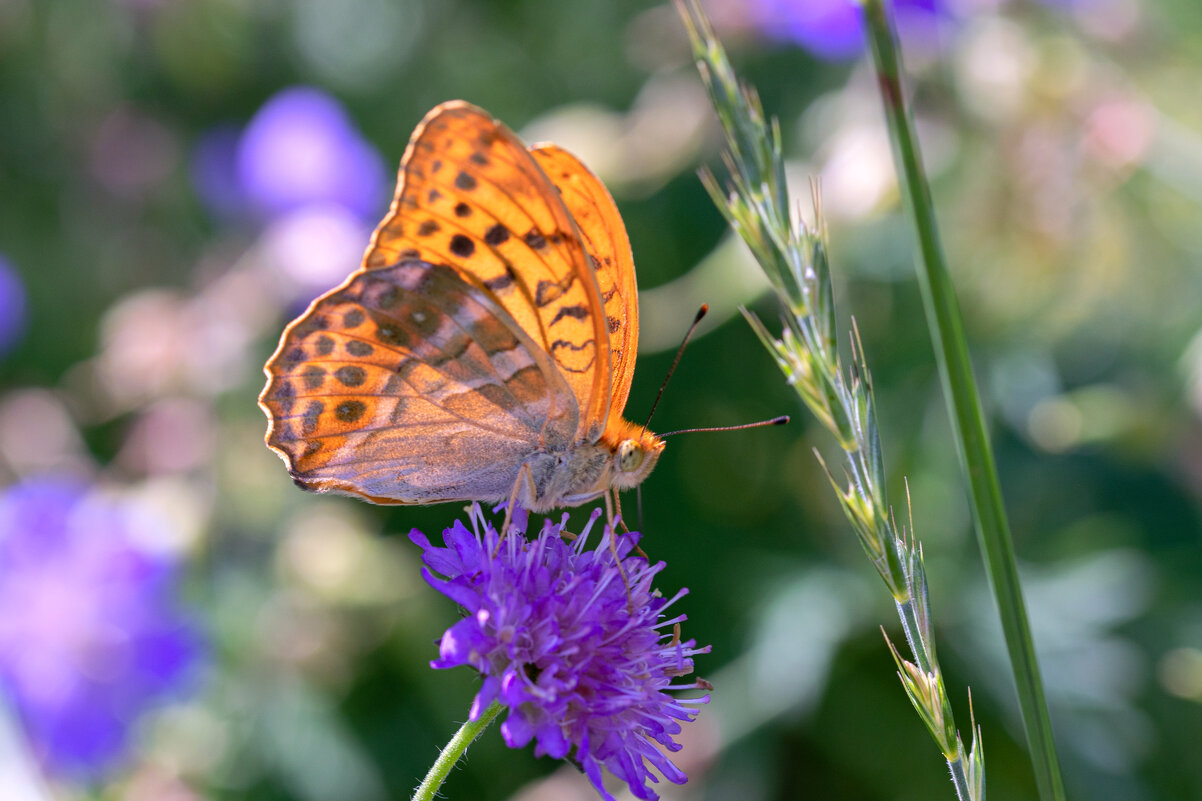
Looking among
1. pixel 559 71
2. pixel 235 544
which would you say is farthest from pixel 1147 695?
pixel 559 71

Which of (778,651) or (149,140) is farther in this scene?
(149,140)

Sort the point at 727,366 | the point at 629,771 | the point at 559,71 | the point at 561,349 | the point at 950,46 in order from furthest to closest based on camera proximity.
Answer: the point at 559,71 < the point at 727,366 < the point at 950,46 < the point at 561,349 < the point at 629,771

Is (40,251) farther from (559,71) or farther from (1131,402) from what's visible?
(1131,402)

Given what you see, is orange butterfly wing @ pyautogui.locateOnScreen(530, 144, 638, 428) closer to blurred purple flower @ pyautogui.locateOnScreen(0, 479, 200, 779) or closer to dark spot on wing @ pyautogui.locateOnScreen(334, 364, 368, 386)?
dark spot on wing @ pyautogui.locateOnScreen(334, 364, 368, 386)

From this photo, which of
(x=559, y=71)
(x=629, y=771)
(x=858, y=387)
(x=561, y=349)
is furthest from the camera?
(x=559, y=71)

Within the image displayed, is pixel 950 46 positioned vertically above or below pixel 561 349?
above

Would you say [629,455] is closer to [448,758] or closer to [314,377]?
[314,377]
